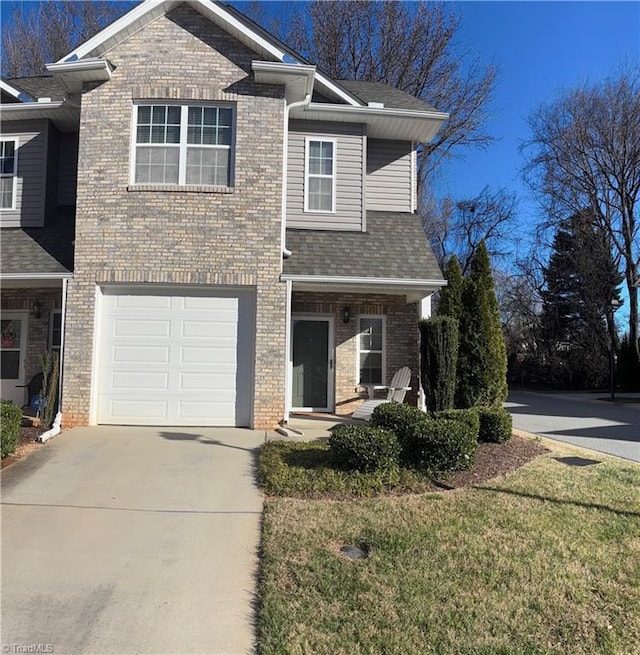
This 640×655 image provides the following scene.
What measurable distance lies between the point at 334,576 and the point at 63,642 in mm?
1833

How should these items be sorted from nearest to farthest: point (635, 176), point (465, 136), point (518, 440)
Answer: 1. point (518, 440)
2. point (465, 136)
3. point (635, 176)

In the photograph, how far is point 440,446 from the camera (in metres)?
6.24

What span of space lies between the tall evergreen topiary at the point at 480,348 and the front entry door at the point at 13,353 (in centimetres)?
923

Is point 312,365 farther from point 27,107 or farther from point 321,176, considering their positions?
point 27,107

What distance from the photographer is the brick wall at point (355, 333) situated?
36.8 ft

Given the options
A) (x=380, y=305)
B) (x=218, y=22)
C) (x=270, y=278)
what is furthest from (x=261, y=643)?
(x=218, y=22)

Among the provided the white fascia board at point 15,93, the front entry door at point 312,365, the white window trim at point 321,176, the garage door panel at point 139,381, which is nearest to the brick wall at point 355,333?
the front entry door at point 312,365

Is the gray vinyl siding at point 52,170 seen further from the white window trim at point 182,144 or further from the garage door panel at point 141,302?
the garage door panel at point 141,302

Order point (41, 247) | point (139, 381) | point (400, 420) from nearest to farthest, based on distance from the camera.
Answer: point (400, 420)
point (139, 381)
point (41, 247)

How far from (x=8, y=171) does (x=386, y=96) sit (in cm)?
854

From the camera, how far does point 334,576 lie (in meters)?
3.88

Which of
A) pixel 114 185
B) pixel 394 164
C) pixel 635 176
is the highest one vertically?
pixel 635 176

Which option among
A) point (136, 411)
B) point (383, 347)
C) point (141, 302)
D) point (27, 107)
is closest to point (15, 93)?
point (27, 107)

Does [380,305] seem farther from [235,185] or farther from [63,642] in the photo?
[63,642]
